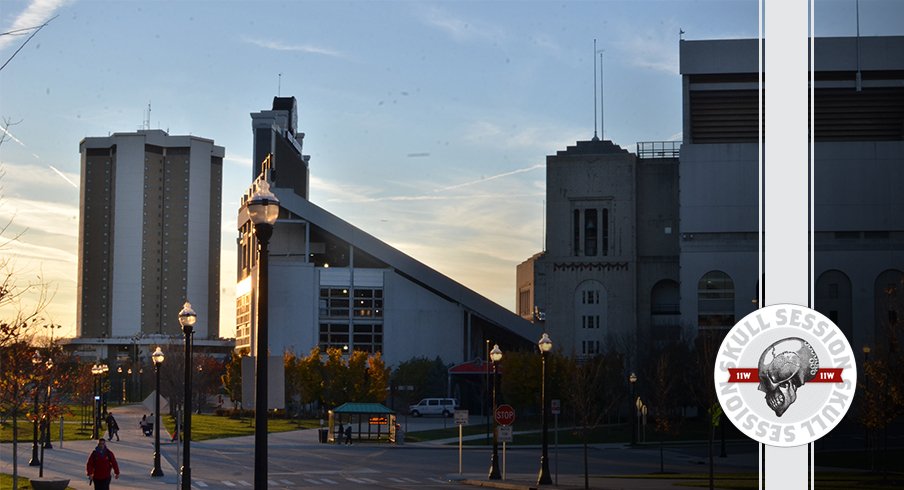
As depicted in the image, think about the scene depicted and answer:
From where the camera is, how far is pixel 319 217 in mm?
119125

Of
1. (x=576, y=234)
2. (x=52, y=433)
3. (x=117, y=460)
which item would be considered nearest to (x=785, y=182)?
(x=117, y=460)

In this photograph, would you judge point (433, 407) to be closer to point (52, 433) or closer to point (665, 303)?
point (665, 303)

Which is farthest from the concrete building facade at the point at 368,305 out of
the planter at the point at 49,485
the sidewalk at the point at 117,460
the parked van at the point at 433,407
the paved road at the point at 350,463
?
the planter at the point at 49,485

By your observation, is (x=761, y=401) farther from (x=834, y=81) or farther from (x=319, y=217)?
(x=319, y=217)

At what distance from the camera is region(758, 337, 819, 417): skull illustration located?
646 centimetres

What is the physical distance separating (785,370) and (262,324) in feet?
22.9

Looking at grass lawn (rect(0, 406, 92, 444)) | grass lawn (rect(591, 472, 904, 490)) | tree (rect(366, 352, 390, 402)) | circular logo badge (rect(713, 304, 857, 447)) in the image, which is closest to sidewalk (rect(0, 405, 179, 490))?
grass lawn (rect(0, 406, 92, 444))

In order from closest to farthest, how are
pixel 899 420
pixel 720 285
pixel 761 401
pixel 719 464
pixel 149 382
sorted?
pixel 761 401, pixel 719 464, pixel 899 420, pixel 720 285, pixel 149 382

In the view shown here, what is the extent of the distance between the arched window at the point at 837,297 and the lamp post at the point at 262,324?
8760cm

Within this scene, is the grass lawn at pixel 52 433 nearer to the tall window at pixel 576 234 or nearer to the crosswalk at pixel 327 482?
the crosswalk at pixel 327 482

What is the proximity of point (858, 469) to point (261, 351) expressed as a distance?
32703 mm

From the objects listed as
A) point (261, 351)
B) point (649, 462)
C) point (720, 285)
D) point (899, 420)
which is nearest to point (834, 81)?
point (720, 285)

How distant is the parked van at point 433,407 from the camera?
9938cm

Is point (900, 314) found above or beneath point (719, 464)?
above
